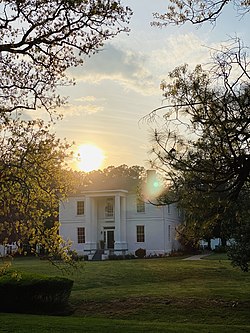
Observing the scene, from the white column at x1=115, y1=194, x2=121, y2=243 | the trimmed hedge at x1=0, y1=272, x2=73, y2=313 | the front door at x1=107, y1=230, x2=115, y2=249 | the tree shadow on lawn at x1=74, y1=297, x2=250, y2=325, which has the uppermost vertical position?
the white column at x1=115, y1=194, x2=121, y2=243

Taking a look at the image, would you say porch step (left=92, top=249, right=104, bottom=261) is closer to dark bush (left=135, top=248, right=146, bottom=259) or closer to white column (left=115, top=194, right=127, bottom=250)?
white column (left=115, top=194, right=127, bottom=250)

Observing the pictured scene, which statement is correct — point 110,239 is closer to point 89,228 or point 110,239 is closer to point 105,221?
point 105,221

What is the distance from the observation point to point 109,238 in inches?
2063

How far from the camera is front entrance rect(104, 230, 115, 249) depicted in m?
52.2

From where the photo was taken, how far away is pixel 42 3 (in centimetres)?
1105

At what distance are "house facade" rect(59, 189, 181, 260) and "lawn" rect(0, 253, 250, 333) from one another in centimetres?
1977

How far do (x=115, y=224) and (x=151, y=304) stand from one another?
32.2m

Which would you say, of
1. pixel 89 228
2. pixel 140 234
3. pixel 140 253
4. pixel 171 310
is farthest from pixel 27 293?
pixel 140 234

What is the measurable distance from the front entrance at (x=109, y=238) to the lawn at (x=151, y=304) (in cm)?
2124

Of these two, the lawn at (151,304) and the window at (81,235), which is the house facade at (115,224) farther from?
the lawn at (151,304)

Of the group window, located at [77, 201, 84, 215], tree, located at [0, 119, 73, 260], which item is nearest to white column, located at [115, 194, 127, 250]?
window, located at [77, 201, 84, 215]

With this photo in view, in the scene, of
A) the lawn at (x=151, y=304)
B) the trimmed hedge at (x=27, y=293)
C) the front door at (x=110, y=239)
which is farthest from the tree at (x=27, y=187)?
the front door at (x=110, y=239)

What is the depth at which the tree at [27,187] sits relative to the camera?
11.8m

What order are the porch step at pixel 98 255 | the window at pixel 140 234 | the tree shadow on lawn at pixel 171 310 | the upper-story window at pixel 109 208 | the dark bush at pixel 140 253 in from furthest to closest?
the upper-story window at pixel 109 208, the window at pixel 140 234, the dark bush at pixel 140 253, the porch step at pixel 98 255, the tree shadow on lawn at pixel 171 310
